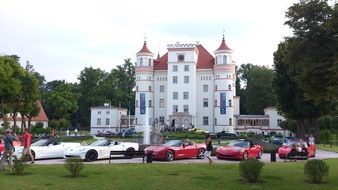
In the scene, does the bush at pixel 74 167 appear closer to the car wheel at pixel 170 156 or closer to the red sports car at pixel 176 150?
the red sports car at pixel 176 150

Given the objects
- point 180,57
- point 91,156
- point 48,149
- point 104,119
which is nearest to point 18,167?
point 91,156

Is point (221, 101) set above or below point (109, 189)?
above

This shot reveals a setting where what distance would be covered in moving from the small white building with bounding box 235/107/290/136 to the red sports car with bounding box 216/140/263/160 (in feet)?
204

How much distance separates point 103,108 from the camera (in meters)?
93.4

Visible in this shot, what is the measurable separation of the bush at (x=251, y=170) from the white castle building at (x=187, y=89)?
6993cm

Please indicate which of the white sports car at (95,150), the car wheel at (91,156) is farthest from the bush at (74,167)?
the car wheel at (91,156)

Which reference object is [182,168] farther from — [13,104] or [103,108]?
[103,108]

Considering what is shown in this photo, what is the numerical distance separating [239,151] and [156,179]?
1145 centimetres

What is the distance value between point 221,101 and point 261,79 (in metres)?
19.9

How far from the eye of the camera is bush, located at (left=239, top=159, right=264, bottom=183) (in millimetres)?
14312

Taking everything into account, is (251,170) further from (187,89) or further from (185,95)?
(187,89)

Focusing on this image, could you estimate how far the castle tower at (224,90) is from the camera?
280 feet

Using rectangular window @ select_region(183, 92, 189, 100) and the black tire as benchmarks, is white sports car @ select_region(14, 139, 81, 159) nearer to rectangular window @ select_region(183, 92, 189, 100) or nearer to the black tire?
the black tire

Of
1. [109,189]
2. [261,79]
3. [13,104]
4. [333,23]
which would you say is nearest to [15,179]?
[109,189]
